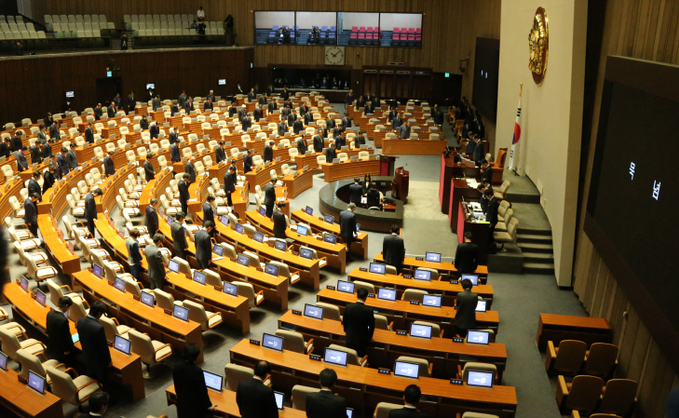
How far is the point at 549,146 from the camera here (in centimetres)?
1262

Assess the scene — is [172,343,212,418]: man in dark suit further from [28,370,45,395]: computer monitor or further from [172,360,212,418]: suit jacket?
[28,370,45,395]: computer monitor

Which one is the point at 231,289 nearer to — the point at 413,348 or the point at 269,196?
the point at 413,348

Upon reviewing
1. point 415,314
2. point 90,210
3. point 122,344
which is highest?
point 90,210

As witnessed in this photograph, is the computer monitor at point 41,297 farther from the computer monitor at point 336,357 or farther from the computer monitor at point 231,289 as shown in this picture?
the computer monitor at point 336,357

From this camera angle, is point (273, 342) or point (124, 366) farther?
point (273, 342)

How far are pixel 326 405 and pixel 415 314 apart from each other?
11.6 feet

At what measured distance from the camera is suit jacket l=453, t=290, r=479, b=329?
316 inches

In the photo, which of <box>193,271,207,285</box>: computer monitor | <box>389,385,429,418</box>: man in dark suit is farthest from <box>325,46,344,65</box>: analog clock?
<box>389,385,429,418</box>: man in dark suit

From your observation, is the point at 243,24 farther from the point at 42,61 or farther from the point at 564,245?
the point at 564,245

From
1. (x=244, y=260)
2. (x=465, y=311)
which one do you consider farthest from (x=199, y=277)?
(x=465, y=311)

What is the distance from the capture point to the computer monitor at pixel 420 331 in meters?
7.84

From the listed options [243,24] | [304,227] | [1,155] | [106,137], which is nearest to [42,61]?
[106,137]

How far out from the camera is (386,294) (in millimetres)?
9055

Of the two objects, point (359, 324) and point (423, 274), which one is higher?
point (359, 324)
